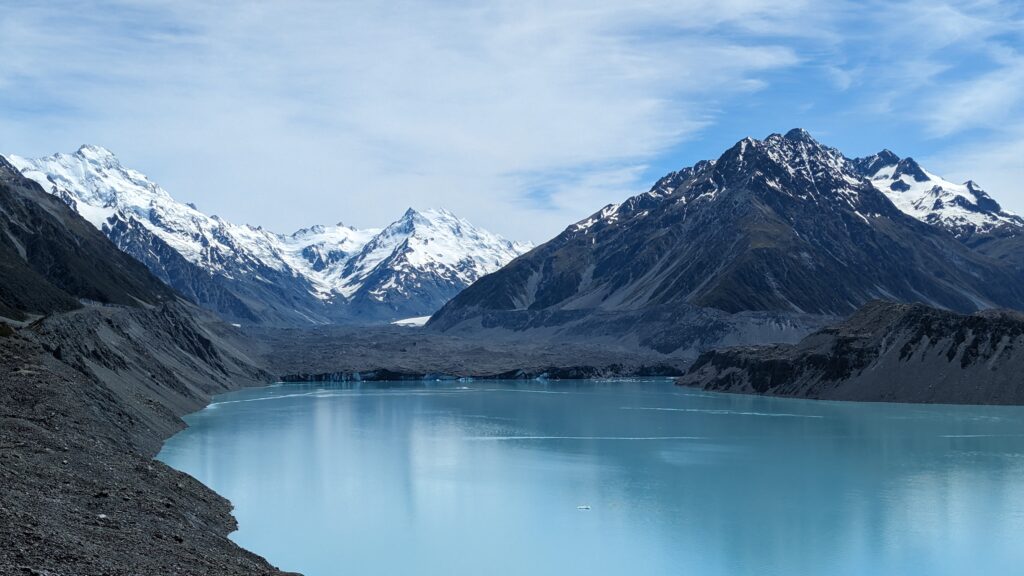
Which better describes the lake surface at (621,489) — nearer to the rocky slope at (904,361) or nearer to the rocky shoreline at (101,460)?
the rocky shoreline at (101,460)

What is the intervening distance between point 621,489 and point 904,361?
225 ft

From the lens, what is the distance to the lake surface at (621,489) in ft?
120

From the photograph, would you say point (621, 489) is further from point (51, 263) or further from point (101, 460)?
point (51, 263)

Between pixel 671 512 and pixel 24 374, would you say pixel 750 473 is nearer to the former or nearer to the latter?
pixel 671 512

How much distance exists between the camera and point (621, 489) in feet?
168

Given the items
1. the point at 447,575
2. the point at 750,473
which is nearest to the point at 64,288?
the point at 750,473

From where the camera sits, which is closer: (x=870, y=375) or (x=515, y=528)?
(x=515, y=528)

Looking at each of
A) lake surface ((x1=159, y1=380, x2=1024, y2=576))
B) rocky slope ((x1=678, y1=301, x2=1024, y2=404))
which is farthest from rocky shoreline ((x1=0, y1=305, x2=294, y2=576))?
rocky slope ((x1=678, y1=301, x2=1024, y2=404))

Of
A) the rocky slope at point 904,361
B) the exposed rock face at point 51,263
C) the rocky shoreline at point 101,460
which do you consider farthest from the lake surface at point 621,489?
the exposed rock face at point 51,263

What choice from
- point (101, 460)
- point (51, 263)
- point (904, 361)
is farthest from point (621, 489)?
point (51, 263)

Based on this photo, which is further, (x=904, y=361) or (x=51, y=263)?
(x=51, y=263)

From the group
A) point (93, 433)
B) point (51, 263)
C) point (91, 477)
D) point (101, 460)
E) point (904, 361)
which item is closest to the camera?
point (91, 477)

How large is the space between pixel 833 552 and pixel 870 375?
7755cm

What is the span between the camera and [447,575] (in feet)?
111
